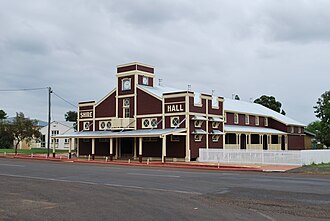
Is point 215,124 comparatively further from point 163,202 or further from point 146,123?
point 163,202

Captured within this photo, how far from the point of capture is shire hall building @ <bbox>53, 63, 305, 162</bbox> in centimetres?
3769

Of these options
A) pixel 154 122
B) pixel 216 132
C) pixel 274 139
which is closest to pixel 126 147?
pixel 154 122

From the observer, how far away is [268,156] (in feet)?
106

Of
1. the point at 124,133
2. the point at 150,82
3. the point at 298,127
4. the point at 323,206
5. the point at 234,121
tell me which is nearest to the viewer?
the point at 323,206

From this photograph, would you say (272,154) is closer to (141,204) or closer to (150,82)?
(150,82)

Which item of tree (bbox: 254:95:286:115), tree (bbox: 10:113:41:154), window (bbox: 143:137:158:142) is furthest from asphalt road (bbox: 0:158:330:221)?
tree (bbox: 254:95:286:115)

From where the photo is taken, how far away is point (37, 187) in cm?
1555

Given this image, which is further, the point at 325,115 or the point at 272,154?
the point at 325,115

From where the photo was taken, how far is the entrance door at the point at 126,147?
42.5 meters

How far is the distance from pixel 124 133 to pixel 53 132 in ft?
135

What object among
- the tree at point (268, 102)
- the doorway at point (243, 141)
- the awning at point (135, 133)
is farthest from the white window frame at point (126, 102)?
the tree at point (268, 102)

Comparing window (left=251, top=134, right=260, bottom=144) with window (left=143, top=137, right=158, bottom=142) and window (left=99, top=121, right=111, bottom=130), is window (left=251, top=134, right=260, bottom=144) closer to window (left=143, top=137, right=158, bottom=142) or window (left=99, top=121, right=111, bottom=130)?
window (left=143, top=137, right=158, bottom=142)

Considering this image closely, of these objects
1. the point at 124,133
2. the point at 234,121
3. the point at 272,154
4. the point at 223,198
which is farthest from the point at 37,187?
the point at 234,121

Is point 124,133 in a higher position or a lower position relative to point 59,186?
higher
